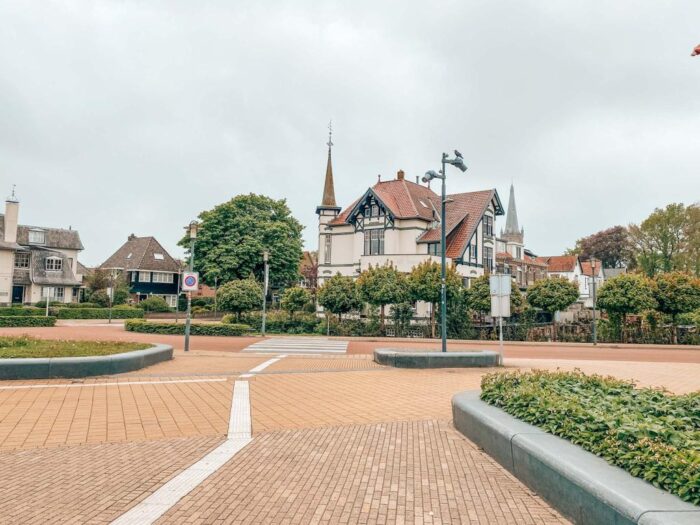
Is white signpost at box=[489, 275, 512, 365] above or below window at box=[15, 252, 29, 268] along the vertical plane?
below

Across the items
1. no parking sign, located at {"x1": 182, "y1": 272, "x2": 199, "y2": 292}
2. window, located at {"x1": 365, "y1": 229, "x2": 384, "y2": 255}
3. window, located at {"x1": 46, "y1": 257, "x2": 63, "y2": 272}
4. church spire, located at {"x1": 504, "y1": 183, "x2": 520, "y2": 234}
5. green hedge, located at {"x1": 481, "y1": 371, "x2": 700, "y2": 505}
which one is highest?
church spire, located at {"x1": 504, "y1": 183, "x2": 520, "y2": 234}

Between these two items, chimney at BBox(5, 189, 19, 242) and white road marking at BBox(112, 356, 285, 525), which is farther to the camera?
chimney at BBox(5, 189, 19, 242)

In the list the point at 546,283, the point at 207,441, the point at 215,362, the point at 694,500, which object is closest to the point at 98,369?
the point at 215,362

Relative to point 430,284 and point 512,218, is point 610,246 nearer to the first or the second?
point 512,218

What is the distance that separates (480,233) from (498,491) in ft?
131

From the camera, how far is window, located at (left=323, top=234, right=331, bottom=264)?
46.6 metres

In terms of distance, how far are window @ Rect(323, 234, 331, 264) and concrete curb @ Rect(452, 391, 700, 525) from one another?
133 feet

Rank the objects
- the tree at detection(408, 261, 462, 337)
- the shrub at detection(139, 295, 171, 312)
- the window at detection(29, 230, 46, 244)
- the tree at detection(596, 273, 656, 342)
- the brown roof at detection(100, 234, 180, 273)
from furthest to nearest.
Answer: the brown roof at detection(100, 234, 180, 273) < the window at detection(29, 230, 46, 244) < the shrub at detection(139, 295, 171, 312) < the tree at detection(408, 261, 462, 337) < the tree at detection(596, 273, 656, 342)

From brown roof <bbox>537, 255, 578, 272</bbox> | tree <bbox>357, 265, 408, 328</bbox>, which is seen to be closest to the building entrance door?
tree <bbox>357, 265, 408, 328</bbox>

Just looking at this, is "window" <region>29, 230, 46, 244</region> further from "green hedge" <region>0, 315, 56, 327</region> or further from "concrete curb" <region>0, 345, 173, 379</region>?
"concrete curb" <region>0, 345, 173, 379</region>

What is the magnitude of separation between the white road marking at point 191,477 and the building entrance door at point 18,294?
2188 inches

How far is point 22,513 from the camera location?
4160mm

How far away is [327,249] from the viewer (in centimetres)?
4694

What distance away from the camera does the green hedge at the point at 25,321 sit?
33688 mm
